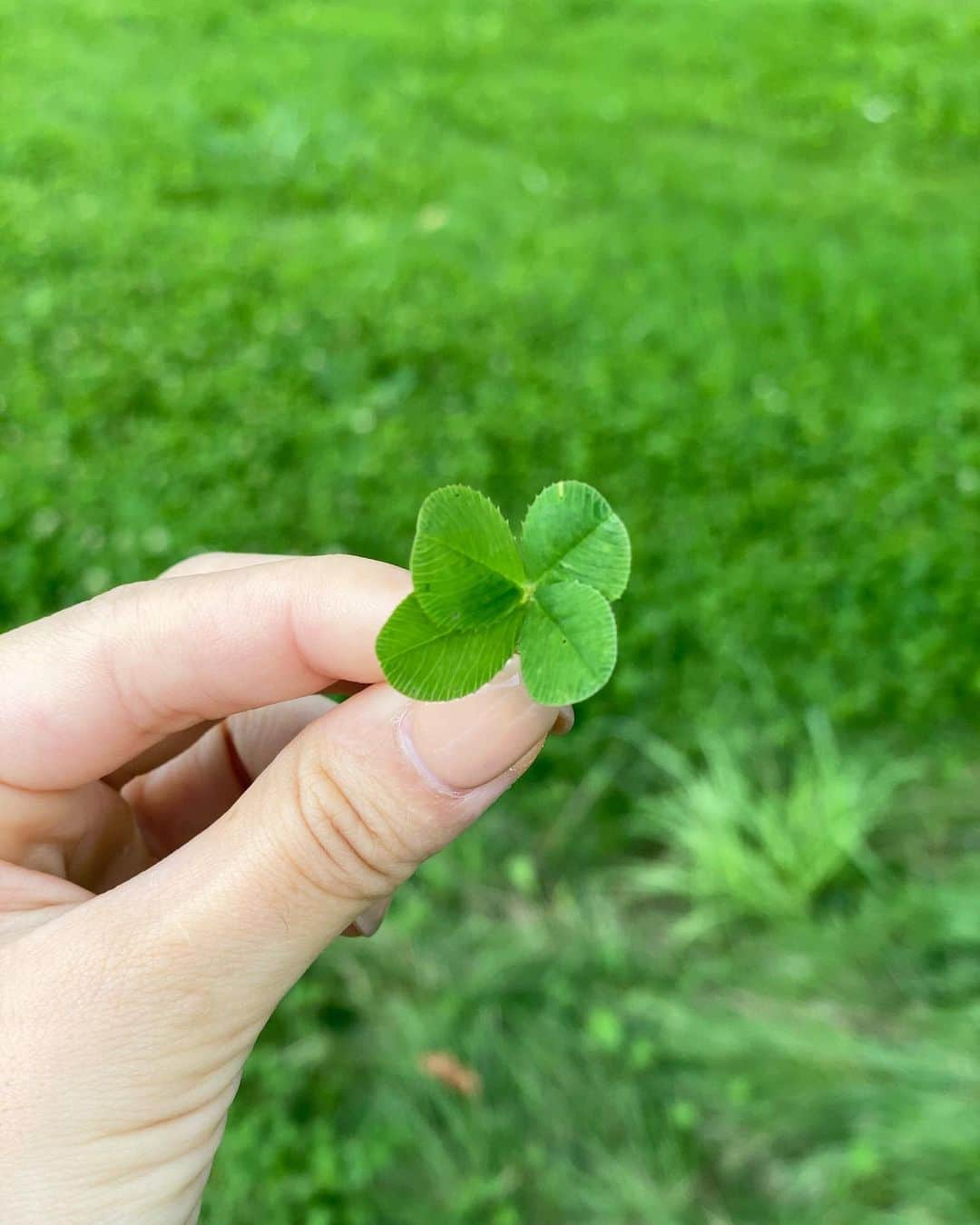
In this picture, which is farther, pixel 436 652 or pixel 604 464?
pixel 604 464

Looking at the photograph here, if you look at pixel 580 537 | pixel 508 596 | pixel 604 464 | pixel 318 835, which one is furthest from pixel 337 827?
pixel 604 464

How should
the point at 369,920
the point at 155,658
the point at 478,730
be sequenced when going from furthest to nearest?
the point at 369,920
the point at 155,658
the point at 478,730

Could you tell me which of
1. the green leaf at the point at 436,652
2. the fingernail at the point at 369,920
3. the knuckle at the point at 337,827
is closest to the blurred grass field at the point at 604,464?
the fingernail at the point at 369,920

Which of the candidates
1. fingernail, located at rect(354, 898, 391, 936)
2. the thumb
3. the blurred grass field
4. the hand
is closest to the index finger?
the hand

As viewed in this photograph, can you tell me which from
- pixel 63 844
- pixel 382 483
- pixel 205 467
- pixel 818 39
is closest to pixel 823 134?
pixel 818 39

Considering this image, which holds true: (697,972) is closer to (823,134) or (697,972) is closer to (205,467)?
(205,467)

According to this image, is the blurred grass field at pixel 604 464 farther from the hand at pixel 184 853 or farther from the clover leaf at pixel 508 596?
the clover leaf at pixel 508 596

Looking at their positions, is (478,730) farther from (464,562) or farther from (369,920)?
(369,920)
